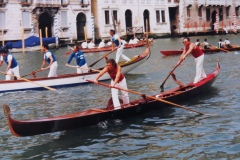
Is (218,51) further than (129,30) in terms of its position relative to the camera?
No

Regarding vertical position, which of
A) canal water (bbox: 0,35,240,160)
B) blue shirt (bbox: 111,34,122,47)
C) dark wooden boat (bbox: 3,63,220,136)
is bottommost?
canal water (bbox: 0,35,240,160)

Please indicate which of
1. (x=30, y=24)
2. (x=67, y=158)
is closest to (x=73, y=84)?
(x=67, y=158)

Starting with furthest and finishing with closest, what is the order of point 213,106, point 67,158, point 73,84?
point 73,84 → point 213,106 → point 67,158

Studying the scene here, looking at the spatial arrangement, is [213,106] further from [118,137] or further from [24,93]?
[24,93]

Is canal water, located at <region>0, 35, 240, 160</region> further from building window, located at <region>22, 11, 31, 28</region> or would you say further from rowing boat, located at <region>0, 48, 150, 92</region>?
building window, located at <region>22, 11, 31, 28</region>

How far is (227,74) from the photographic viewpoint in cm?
1639

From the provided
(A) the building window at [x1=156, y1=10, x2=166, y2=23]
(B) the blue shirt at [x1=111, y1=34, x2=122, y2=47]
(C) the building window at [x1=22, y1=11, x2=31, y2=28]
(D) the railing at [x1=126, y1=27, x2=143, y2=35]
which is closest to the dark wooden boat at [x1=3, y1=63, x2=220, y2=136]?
(B) the blue shirt at [x1=111, y1=34, x2=122, y2=47]

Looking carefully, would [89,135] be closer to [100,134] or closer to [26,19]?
[100,134]

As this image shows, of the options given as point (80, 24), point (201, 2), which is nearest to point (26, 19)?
point (80, 24)

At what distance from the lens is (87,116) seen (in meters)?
8.74

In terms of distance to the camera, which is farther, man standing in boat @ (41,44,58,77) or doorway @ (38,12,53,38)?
doorway @ (38,12,53,38)

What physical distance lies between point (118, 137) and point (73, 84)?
714 cm

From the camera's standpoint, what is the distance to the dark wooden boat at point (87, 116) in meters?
7.74

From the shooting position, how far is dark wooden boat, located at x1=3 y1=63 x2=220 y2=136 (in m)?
7.74
